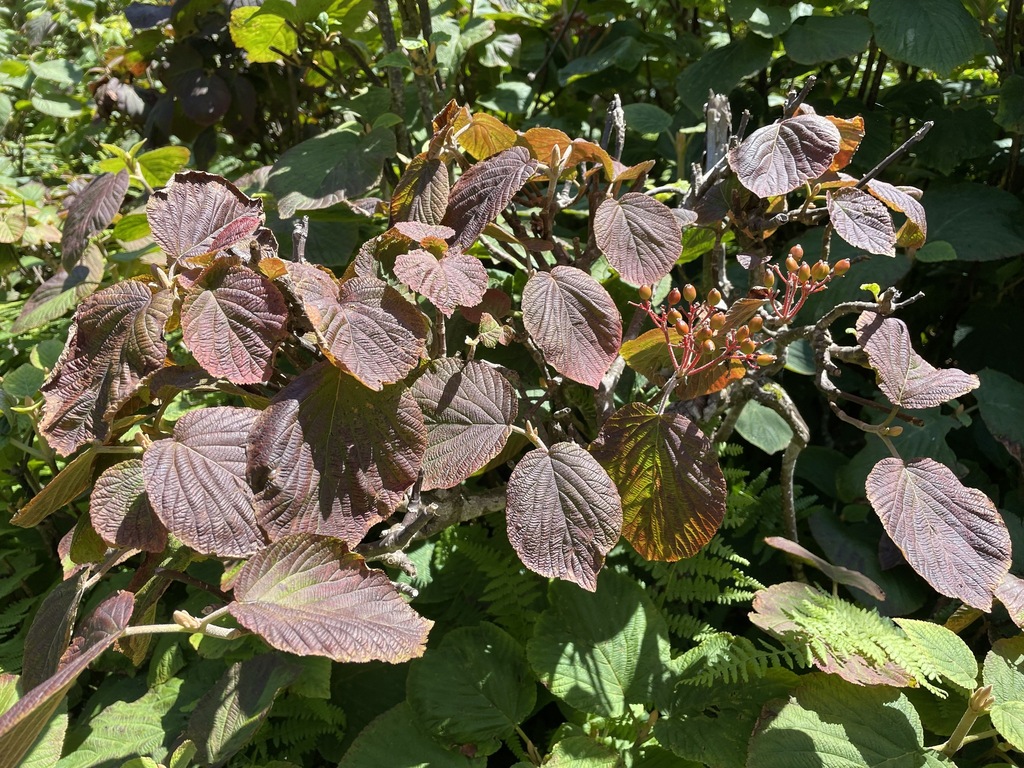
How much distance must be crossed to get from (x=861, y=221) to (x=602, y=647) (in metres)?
0.78

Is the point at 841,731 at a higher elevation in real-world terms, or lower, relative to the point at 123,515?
lower

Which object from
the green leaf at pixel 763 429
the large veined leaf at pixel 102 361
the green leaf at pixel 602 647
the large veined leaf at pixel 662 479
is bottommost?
the green leaf at pixel 602 647

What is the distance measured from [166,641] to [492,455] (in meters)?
0.88

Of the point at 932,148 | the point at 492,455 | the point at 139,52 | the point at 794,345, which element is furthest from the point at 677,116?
the point at 139,52

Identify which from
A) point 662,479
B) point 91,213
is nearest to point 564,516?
point 662,479

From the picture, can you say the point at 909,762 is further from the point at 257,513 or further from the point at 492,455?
the point at 257,513

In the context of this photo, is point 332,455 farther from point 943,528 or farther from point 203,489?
point 943,528

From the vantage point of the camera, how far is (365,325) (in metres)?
0.91

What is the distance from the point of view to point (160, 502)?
0.85m

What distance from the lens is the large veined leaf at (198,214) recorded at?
103 centimetres

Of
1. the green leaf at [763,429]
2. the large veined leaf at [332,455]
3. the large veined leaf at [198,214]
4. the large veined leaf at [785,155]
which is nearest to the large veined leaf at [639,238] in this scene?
the large veined leaf at [785,155]

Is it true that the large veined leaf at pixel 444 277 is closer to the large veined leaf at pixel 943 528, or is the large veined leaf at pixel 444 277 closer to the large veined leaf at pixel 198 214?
the large veined leaf at pixel 198 214

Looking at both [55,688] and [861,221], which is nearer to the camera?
[55,688]

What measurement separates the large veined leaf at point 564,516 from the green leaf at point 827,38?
4.07 ft
